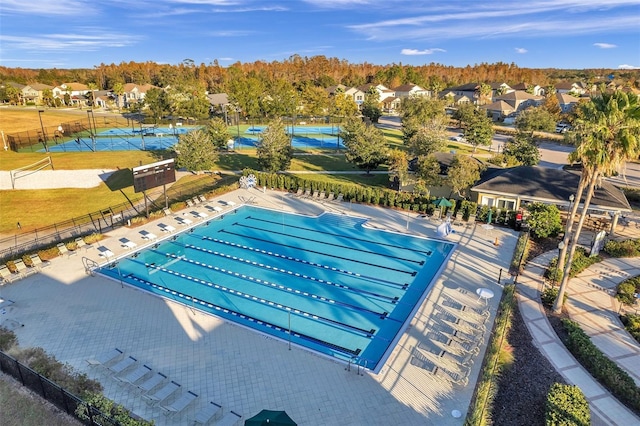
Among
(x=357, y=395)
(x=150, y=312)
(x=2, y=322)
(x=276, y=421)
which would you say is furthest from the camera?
(x=150, y=312)

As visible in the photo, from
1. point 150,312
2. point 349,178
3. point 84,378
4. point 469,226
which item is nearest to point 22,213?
point 150,312

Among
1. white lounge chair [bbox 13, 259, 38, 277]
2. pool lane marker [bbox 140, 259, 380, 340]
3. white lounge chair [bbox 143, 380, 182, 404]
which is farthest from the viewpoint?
white lounge chair [bbox 13, 259, 38, 277]

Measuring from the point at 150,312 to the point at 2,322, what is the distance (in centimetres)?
532

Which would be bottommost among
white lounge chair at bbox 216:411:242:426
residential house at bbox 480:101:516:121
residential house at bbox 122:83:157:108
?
white lounge chair at bbox 216:411:242:426

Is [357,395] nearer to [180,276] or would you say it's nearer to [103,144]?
[180,276]

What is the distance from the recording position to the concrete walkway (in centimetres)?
1149

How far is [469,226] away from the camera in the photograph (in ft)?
83.3

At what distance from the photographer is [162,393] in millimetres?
11406

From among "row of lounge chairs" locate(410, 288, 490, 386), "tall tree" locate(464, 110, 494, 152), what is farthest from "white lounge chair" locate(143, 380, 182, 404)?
"tall tree" locate(464, 110, 494, 152)

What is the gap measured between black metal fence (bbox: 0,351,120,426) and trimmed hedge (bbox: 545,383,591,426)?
1100cm

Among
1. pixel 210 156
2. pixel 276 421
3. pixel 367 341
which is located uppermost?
pixel 210 156

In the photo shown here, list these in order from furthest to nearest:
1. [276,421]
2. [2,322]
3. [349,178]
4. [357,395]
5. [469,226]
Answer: [349,178], [469,226], [2,322], [357,395], [276,421]

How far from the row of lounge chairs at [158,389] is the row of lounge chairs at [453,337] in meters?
6.37

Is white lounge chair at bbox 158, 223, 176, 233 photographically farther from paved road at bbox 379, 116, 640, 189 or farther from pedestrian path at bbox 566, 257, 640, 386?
paved road at bbox 379, 116, 640, 189
